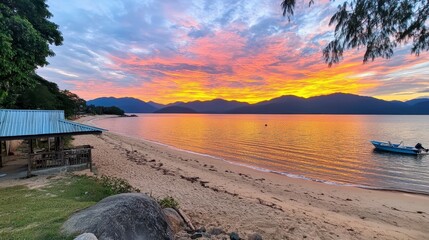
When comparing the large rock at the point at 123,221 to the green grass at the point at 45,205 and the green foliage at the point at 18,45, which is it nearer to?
the green grass at the point at 45,205

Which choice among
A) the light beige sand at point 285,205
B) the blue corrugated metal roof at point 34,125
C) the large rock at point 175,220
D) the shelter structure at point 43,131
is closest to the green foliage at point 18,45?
the blue corrugated metal roof at point 34,125

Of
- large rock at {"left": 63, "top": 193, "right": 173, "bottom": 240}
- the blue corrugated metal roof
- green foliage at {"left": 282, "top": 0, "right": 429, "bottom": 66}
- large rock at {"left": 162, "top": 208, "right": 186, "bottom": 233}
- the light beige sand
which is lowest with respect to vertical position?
the light beige sand

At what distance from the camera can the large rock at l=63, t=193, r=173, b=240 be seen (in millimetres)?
4574

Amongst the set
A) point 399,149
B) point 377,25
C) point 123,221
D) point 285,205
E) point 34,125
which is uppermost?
point 377,25

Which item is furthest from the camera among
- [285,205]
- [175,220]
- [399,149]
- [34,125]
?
[399,149]

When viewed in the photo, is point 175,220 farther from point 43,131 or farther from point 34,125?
point 34,125

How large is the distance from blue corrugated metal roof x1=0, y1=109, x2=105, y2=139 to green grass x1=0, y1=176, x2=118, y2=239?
2.69m

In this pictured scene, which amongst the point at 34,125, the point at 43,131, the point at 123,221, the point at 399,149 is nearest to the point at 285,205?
the point at 123,221

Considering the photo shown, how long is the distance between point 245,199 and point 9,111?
1370 cm

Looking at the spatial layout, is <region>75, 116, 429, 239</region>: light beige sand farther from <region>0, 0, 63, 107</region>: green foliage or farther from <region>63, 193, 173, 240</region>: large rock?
<region>0, 0, 63, 107</region>: green foliage

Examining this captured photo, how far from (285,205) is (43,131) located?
1300cm

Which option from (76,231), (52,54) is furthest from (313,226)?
(52,54)

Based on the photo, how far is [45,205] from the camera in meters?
7.06

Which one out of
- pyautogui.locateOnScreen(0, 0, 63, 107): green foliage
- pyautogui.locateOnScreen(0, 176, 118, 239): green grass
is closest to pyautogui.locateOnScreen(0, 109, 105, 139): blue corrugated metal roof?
pyautogui.locateOnScreen(0, 0, 63, 107): green foliage
